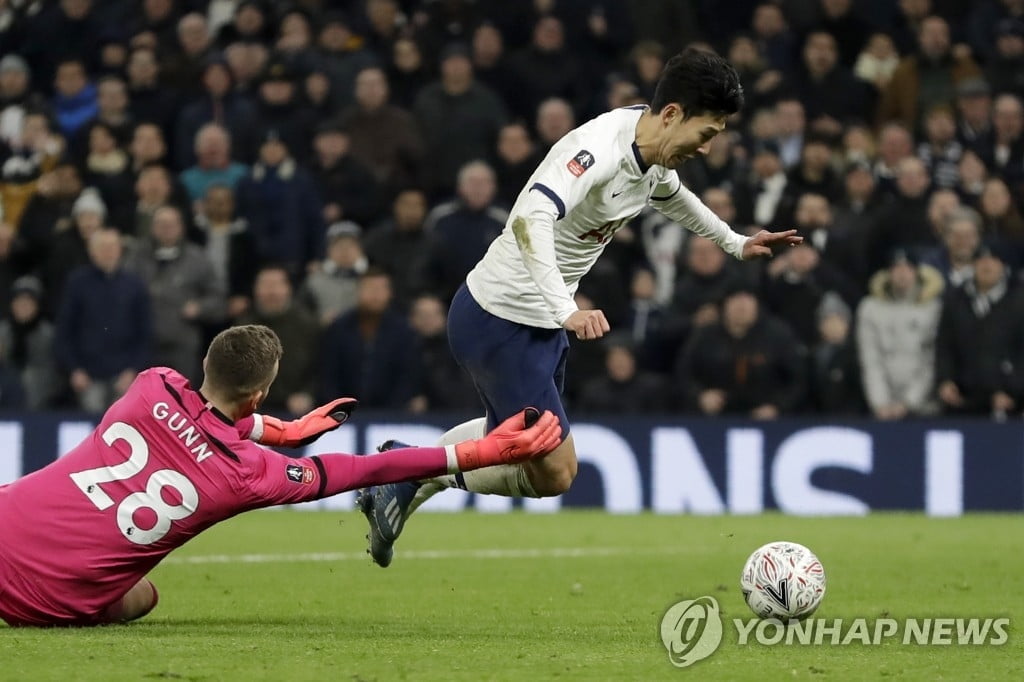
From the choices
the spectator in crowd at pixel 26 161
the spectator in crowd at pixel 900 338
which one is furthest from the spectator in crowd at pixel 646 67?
the spectator in crowd at pixel 26 161

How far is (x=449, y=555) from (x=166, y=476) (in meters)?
4.68

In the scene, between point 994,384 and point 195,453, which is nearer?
point 195,453

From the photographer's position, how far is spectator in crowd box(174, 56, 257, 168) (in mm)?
16594

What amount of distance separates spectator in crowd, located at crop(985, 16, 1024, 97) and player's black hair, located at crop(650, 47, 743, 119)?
996 cm

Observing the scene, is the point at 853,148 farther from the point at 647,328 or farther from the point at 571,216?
the point at 571,216

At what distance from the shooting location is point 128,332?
14836 millimetres

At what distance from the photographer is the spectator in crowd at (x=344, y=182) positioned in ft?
52.5

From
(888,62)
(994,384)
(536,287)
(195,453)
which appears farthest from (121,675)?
(888,62)

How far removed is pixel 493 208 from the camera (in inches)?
599

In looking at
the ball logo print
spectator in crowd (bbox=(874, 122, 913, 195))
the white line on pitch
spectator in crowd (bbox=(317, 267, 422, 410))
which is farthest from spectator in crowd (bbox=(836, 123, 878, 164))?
the ball logo print

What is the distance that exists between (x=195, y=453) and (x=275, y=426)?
758 mm

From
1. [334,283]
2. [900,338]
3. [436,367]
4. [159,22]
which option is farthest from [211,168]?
[900,338]

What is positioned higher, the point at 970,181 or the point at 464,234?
the point at 970,181

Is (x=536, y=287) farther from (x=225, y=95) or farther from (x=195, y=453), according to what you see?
(x=225, y=95)
